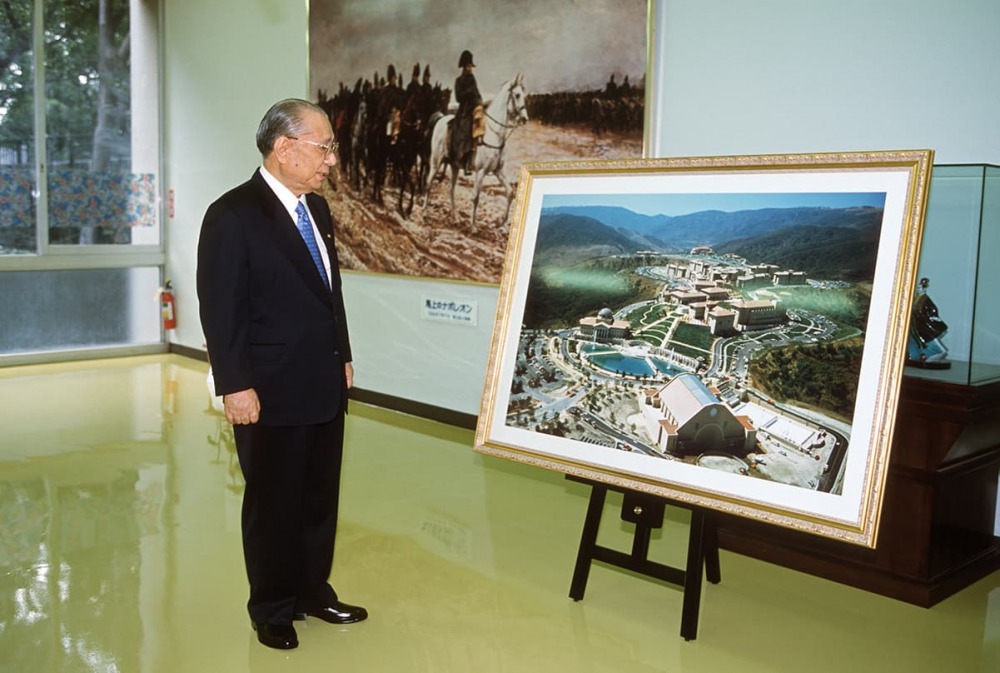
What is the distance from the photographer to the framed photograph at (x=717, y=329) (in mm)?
2447

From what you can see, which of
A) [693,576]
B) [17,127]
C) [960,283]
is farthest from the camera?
[17,127]

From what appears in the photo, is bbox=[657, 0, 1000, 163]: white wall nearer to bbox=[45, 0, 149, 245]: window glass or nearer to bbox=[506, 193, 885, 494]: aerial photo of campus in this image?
bbox=[506, 193, 885, 494]: aerial photo of campus

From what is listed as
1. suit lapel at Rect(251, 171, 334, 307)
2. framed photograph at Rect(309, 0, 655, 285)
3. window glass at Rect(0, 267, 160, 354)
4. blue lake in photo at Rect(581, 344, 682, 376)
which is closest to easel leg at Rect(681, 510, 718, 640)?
blue lake in photo at Rect(581, 344, 682, 376)

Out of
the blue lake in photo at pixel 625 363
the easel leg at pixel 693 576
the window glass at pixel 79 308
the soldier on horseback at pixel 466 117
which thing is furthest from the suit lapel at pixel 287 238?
the window glass at pixel 79 308

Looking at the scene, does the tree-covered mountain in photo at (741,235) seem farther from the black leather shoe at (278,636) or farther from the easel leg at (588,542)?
the black leather shoe at (278,636)

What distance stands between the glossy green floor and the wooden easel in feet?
0.31

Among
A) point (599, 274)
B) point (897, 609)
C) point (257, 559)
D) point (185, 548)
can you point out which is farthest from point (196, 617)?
point (897, 609)

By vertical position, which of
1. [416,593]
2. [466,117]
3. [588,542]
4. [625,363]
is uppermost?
[466,117]

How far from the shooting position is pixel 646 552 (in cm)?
301

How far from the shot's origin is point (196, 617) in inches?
119

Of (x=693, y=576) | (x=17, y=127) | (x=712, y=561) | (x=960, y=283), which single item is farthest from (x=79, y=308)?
(x=960, y=283)

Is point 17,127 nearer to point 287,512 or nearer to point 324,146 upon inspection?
point 324,146

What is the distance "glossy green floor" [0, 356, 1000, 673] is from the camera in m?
2.79

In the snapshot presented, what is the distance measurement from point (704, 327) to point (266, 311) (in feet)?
4.13
